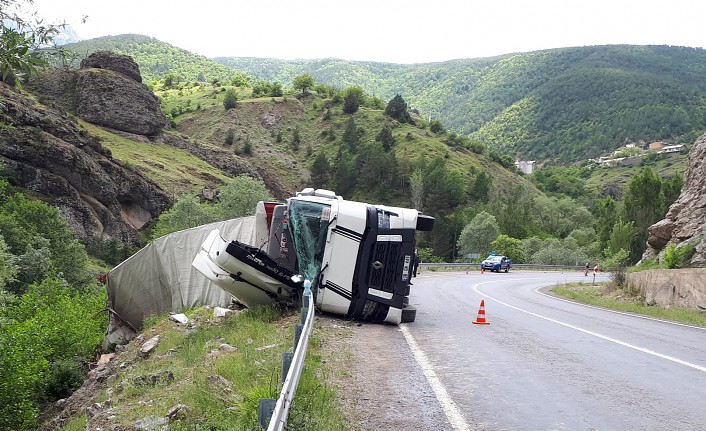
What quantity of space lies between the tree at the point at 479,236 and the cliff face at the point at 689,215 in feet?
185

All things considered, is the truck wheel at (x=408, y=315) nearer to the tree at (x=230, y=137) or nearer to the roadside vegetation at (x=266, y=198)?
the roadside vegetation at (x=266, y=198)

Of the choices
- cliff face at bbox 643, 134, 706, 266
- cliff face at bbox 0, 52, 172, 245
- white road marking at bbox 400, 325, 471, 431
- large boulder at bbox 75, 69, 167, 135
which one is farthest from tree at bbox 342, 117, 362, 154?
white road marking at bbox 400, 325, 471, 431

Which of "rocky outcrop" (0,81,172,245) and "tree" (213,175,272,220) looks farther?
"tree" (213,175,272,220)

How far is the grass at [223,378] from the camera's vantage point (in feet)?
17.7

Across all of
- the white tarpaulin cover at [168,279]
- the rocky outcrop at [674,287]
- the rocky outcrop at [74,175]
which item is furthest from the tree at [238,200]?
the rocky outcrop at [674,287]

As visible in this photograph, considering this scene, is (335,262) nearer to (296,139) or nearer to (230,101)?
(296,139)

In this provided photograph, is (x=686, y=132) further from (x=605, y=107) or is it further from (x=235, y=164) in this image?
(x=235, y=164)

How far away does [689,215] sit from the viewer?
24.4 metres

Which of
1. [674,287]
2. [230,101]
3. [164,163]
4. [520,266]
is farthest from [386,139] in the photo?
[674,287]

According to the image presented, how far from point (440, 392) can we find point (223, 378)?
2338 millimetres

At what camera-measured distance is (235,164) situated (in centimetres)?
10356

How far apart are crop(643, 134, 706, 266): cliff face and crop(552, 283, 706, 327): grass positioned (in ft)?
9.92

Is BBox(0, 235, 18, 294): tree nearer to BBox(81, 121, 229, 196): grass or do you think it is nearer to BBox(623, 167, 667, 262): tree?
BBox(623, 167, 667, 262): tree

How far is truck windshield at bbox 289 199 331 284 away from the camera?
448 inches
